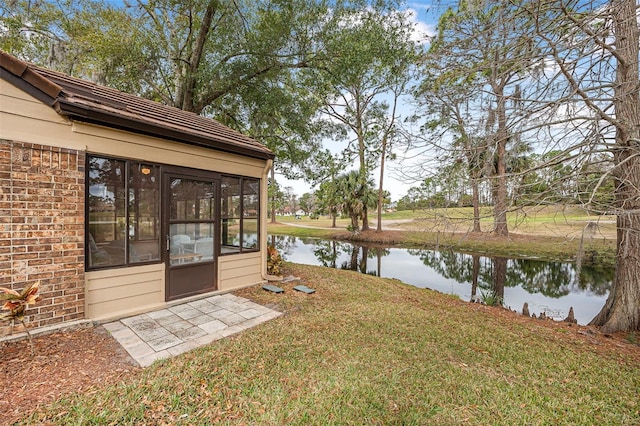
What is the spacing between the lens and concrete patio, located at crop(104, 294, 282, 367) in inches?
123

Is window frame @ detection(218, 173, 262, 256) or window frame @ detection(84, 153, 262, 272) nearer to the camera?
window frame @ detection(84, 153, 262, 272)

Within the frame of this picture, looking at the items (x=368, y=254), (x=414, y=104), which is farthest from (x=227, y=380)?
(x=368, y=254)

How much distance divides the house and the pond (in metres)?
4.60

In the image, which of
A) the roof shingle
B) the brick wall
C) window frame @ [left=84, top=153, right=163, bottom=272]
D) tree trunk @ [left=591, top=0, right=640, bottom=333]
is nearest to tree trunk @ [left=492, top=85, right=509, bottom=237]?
tree trunk @ [left=591, top=0, right=640, bottom=333]

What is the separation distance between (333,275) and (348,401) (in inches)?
206

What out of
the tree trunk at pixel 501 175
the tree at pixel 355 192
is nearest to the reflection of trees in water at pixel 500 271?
the tree trunk at pixel 501 175

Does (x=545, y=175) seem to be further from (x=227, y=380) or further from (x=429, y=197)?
(x=227, y=380)

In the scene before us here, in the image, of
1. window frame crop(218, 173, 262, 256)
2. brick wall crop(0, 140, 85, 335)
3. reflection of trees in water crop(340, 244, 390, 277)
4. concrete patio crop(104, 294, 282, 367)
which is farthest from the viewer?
reflection of trees in water crop(340, 244, 390, 277)

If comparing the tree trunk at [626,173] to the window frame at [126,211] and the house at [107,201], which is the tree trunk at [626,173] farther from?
the window frame at [126,211]

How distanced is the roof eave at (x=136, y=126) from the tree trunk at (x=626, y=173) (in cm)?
551

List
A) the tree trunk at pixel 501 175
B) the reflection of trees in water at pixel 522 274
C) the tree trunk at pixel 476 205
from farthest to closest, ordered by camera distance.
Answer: the reflection of trees in water at pixel 522 274, the tree trunk at pixel 476 205, the tree trunk at pixel 501 175

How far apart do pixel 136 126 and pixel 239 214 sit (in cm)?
229

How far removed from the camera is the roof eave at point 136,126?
335cm

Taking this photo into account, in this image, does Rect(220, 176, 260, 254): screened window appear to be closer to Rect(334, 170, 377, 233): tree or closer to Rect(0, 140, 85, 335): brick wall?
Rect(0, 140, 85, 335): brick wall
